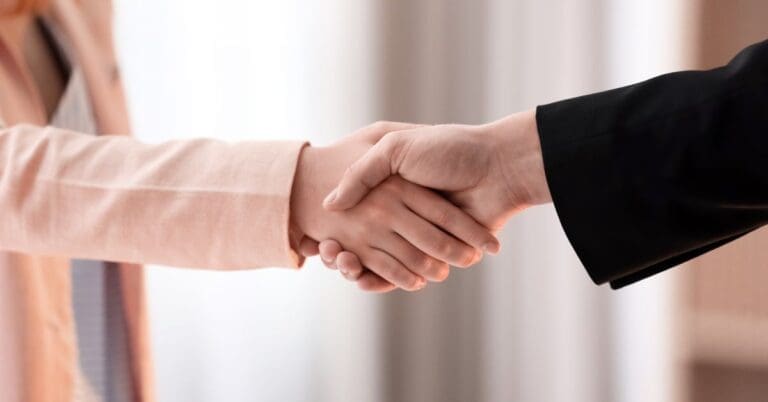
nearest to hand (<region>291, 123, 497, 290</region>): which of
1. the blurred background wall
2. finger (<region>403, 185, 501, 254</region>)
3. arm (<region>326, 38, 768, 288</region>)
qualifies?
finger (<region>403, 185, 501, 254</region>)

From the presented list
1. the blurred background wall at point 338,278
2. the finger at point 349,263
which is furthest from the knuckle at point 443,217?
the blurred background wall at point 338,278

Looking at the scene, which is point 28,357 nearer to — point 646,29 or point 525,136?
point 525,136

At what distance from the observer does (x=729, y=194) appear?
2.97ft

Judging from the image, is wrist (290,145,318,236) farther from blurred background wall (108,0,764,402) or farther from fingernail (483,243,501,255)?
blurred background wall (108,0,764,402)

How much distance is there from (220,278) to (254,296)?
0.07m

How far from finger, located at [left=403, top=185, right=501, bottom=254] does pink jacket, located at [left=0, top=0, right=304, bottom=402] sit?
15 centimetres

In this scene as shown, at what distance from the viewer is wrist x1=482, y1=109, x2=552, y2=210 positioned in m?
1.02

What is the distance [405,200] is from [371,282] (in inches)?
4.7

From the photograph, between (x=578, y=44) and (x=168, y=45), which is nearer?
(x=578, y=44)

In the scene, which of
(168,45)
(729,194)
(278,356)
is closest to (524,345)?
(278,356)

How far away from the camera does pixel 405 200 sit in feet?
3.87

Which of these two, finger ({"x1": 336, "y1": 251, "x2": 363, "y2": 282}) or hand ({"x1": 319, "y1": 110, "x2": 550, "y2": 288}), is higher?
hand ({"x1": 319, "y1": 110, "x2": 550, "y2": 288})

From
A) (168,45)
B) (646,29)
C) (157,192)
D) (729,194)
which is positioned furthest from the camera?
(168,45)

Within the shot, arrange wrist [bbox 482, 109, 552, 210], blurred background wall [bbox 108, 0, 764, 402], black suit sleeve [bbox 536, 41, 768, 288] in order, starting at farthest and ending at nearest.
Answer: blurred background wall [bbox 108, 0, 764, 402] → wrist [bbox 482, 109, 552, 210] → black suit sleeve [bbox 536, 41, 768, 288]
